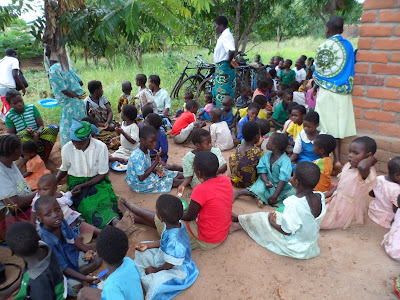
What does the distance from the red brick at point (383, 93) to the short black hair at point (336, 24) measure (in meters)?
0.87

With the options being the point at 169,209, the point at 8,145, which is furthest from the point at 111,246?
the point at 8,145

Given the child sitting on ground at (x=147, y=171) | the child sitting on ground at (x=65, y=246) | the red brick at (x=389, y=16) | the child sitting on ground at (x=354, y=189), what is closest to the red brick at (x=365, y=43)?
the red brick at (x=389, y=16)

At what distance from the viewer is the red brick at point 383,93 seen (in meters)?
3.37

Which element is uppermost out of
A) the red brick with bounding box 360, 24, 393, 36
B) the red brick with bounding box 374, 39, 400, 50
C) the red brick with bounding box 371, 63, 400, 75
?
the red brick with bounding box 360, 24, 393, 36

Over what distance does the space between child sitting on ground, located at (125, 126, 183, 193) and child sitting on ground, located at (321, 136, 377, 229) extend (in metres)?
1.85

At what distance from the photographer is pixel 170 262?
218 cm

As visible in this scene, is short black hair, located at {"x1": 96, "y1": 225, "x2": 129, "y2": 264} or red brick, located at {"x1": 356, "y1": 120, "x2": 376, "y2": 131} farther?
red brick, located at {"x1": 356, "y1": 120, "x2": 376, "y2": 131}

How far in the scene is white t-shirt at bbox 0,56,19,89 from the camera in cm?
582

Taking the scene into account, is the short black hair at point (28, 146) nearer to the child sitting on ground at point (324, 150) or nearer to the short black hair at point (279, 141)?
the short black hair at point (279, 141)

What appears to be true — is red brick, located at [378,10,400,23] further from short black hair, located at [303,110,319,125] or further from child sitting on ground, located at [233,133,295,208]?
child sitting on ground, located at [233,133,295,208]

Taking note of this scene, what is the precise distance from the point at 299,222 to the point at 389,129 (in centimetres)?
200

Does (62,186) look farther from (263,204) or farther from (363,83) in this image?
(363,83)

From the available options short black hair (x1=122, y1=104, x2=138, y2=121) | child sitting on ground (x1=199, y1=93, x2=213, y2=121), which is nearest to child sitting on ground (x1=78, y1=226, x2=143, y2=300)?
short black hair (x1=122, y1=104, x2=138, y2=121)

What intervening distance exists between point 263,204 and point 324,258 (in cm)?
97
